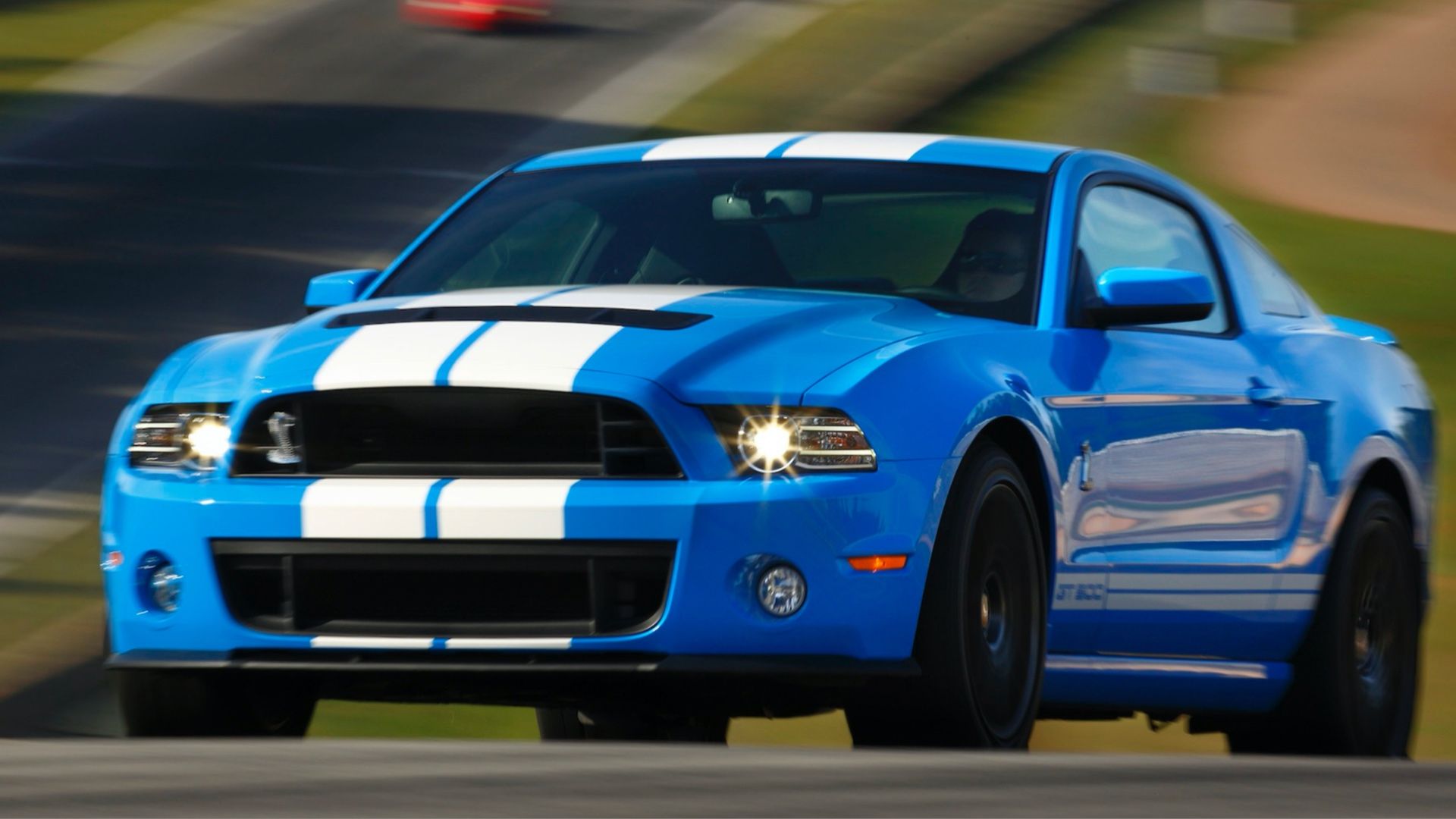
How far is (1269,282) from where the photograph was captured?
7.28 meters

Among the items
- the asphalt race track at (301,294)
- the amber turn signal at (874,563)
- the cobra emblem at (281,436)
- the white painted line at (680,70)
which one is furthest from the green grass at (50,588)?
the white painted line at (680,70)

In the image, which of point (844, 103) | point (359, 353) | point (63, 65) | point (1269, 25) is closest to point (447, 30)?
point (63, 65)

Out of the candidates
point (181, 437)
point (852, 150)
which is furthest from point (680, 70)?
point (181, 437)

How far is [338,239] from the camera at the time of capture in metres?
18.1

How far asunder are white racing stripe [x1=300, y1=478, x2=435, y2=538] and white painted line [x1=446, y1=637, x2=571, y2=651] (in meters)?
0.22

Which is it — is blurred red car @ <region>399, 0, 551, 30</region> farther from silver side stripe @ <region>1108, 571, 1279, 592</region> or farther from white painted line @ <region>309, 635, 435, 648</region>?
white painted line @ <region>309, 635, 435, 648</region>

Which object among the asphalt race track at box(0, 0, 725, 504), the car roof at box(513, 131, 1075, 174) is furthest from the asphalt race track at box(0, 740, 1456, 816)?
the asphalt race track at box(0, 0, 725, 504)

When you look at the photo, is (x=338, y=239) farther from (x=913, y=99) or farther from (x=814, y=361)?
(x=814, y=361)

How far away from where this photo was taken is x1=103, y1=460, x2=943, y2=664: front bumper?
4.88 metres

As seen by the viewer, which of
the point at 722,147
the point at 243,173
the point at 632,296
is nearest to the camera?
the point at 632,296

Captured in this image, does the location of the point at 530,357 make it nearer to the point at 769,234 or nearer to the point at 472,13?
the point at 769,234

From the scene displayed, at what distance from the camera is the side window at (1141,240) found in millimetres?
6371

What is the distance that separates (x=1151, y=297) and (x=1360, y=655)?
65.0 inches

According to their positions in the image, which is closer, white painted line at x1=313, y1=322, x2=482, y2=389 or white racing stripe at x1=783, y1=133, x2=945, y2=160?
white painted line at x1=313, y1=322, x2=482, y2=389
